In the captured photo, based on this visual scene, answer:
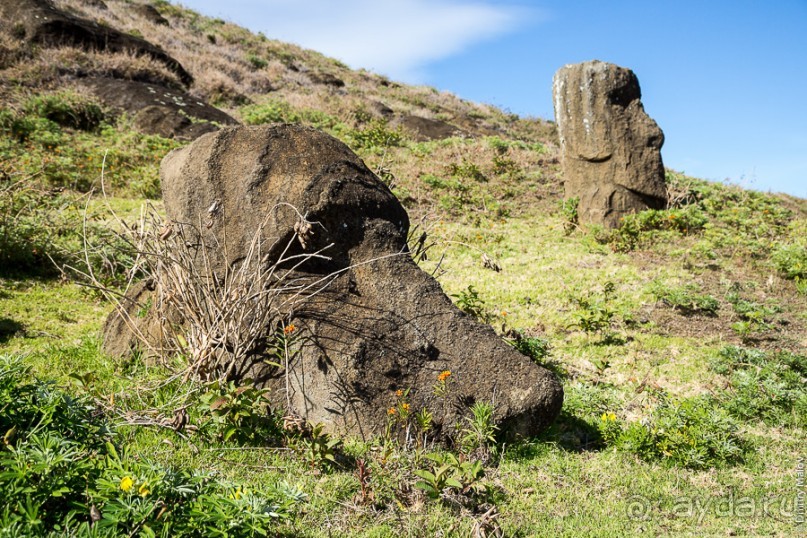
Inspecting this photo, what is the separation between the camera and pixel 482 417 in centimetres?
423

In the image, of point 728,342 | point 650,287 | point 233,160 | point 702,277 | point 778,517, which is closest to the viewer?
point 778,517

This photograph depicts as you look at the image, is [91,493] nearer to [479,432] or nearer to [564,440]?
[479,432]

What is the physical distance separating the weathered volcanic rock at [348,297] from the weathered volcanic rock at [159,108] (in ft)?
36.5

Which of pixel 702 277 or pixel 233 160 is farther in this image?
pixel 702 277

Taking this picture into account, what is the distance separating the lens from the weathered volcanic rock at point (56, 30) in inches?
740

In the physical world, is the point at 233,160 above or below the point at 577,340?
above

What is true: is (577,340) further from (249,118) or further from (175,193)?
(249,118)

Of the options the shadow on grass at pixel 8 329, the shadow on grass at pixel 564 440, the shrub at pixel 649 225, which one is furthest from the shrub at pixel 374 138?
the shadow on grass at pixel 564 440

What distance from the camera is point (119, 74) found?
18.7 metres

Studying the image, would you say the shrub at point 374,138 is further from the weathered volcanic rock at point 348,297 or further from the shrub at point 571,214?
the weathered volcanic rock at point 348,297

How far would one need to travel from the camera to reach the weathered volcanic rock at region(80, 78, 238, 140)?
1547 centimetres

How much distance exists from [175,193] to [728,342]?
611 centimetres

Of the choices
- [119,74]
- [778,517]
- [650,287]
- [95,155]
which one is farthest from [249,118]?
[778,517]

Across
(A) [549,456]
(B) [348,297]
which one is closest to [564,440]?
(A) [549,456]
